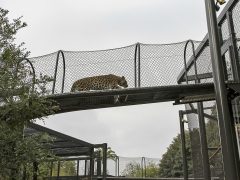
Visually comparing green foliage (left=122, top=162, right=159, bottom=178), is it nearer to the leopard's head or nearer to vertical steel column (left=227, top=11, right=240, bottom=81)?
the leopard's head

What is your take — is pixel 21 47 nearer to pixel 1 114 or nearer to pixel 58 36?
pixel 1 114

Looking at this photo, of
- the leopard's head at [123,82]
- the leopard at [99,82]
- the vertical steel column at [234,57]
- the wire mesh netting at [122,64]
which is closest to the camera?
the vertical steel column at [234,57]

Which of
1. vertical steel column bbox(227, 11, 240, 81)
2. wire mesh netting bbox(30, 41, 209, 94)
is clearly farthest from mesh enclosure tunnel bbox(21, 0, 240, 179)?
vertical steel column bbox(227, 11, 240, 81)

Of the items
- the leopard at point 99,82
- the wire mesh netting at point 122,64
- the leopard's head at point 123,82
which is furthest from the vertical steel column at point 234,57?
the leopard at point 99,82

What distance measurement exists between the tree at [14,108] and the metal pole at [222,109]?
2.39 m

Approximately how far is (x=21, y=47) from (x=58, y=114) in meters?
3.95

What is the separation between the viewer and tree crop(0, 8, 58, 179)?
438cm

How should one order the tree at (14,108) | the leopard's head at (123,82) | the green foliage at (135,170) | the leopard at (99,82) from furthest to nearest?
1. the green foliage at (135,170)
2. the leopard at (99,82)
3. the leopard's head at (123,82)
4. the tree at (14,108)

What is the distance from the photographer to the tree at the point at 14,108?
14.4 feet

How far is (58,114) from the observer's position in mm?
8688

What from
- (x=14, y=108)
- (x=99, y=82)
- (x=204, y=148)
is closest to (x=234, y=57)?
(x=204, y=148)

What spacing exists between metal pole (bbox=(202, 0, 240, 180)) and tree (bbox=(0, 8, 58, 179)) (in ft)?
7.84

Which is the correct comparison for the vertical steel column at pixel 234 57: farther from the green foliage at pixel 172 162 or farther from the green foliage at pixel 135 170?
the green foliage at pixel 172 162

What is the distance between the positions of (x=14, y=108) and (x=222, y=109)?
8.69ft
